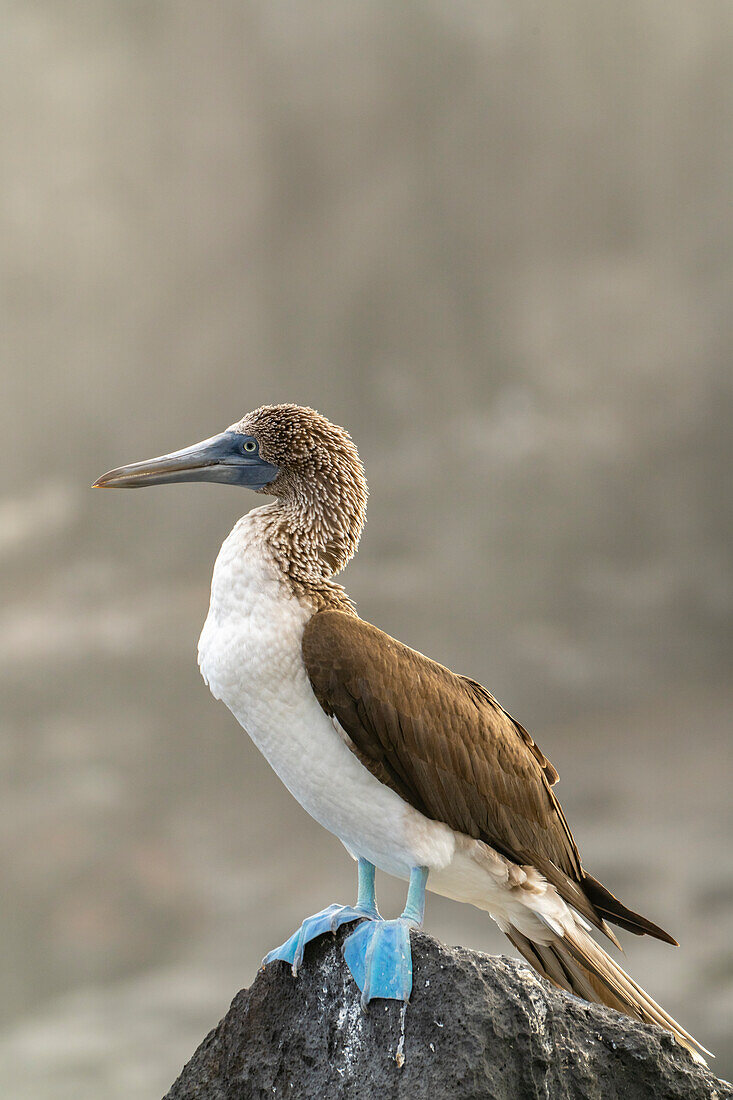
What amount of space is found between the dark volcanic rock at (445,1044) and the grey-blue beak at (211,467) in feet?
6.35

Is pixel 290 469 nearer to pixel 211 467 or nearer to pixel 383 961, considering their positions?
pixel 211 467

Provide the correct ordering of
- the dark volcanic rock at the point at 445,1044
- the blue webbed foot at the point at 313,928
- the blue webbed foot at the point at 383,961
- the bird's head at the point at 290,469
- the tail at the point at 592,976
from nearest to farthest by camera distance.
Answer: the dark volcanic rock at the point at 445,1044 < the blue webbed foot at the point at 383,961 < the blue webbed foot at the point at 313,928 < the tail at the point at 592,976 < the bird's head at the point at 290,469

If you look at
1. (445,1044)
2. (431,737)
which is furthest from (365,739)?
(445,1044)

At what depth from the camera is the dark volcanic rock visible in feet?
11.4

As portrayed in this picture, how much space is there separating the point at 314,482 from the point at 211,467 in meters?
0.47

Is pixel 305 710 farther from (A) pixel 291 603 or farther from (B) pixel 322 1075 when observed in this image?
(B) pixel 322 1075

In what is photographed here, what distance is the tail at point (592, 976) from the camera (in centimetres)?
419

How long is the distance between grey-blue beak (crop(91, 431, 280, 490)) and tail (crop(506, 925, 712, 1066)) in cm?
233

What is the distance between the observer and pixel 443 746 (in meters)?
3.88

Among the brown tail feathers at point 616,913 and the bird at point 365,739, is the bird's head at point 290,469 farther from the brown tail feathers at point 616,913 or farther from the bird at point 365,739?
the brown tail feathers at point 616,913

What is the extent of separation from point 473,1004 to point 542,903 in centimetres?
74

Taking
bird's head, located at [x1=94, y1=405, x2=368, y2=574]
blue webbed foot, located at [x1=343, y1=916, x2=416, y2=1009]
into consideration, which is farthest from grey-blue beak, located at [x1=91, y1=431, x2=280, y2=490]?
blue webbed foot, located at [x1=343, y1=916, x2=416, y2=1009]

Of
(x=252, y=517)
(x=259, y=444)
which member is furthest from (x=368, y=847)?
(x=259, y=444)

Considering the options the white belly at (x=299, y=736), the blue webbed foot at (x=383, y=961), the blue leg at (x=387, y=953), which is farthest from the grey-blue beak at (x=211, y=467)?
the blue webbed foot at (x=383, y=961)
